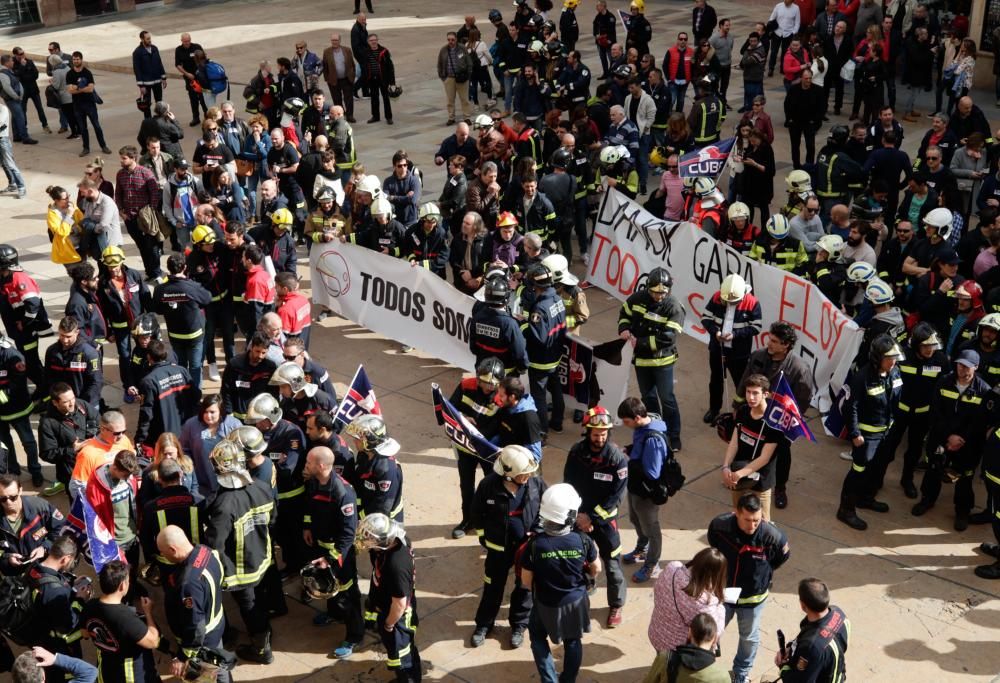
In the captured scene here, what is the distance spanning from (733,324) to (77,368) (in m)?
6.25

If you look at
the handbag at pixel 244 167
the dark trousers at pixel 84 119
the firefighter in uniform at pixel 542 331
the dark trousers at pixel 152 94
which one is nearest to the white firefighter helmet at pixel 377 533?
the firefighter in uniform at pixel 542 331

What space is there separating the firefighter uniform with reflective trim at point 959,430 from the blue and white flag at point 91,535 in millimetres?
6822

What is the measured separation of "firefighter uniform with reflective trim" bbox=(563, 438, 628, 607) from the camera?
28.1 feet

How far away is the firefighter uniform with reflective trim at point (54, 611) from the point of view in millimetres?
7895

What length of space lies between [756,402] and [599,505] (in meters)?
1.63

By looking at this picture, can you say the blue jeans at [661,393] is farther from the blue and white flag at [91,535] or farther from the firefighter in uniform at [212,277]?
the blue and white flag at [91,535]

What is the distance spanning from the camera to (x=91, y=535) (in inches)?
332

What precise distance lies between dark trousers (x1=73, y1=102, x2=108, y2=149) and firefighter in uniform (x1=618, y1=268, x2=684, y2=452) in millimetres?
14380

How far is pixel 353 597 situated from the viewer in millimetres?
8594

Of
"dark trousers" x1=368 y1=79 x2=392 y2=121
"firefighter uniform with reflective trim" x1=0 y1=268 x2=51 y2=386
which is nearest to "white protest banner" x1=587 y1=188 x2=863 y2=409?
"firefighter uniform with reflective trim" x1=0 y1=268 x2=51 y2=386

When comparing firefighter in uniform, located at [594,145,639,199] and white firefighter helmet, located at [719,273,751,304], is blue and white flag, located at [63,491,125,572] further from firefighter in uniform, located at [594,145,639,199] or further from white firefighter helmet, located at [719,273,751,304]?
firefighter in uniform, located at [594,145,639,199]

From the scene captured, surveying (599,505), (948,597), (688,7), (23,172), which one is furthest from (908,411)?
(688,7)

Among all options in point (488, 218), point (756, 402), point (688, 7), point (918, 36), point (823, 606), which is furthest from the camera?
point (688, 7)

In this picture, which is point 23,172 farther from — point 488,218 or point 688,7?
point 688,7
